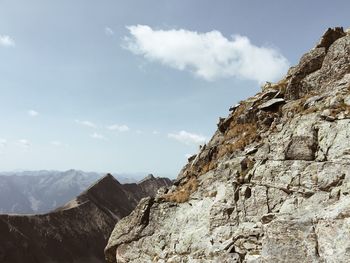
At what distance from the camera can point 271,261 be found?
16.1 meters

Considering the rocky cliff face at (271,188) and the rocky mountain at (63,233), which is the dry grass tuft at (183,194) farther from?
the rocky mountain at (63,233)

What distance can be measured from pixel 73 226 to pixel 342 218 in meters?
153

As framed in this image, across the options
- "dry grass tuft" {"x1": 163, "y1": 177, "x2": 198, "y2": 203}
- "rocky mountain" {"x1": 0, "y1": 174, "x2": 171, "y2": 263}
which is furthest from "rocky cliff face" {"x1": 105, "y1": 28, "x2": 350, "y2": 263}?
"rocky mountain" {"x1": 0, "y1": 174, "x2": 171, "y2": 263}

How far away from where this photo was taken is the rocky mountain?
12862 cm

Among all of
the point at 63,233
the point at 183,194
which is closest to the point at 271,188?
the point at 183,194

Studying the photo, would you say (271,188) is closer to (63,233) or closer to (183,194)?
(183,194)

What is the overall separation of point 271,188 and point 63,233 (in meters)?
142

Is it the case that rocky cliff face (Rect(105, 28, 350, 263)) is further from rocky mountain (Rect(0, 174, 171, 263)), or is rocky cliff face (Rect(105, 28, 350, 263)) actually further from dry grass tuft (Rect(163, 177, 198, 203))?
rocky mountain (Rect(0, 174, 171, 263))

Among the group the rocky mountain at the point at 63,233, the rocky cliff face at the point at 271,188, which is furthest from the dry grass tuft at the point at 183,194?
the rocky mountain at the point at 63,233

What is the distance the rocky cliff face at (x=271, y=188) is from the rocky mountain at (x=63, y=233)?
11372 cm

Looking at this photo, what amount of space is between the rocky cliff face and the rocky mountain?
113718mm

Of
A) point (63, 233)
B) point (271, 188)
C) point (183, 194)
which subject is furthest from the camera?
point (63, 233)

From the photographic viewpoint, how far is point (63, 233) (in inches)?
5827

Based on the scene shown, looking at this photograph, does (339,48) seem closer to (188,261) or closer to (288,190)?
(288,190)
